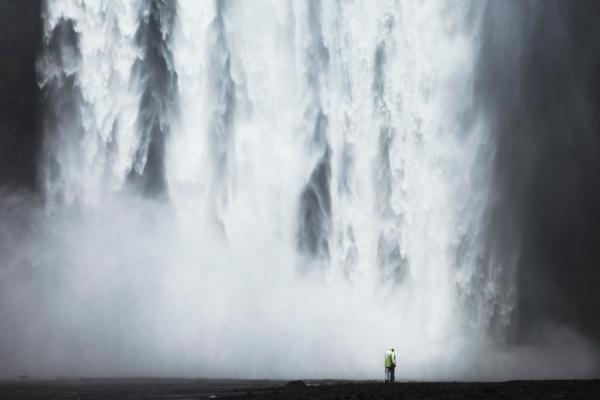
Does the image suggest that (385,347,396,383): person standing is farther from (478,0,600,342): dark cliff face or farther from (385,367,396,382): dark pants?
(478,0,600,342): dark cliff face

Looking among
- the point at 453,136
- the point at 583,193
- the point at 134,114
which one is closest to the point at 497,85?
the point at 453,136

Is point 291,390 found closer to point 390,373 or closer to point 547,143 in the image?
point 390,373

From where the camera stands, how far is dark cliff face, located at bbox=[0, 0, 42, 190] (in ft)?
194

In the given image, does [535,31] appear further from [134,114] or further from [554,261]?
[134,114]

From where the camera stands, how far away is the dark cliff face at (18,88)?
5916 centimetres

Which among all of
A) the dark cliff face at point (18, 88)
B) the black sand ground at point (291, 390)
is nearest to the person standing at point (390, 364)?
the black sand ground at point (291, 390)

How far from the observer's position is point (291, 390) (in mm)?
34562

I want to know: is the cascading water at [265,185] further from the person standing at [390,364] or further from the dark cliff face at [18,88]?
the person standing at [390,364]

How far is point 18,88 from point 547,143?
32.9 meters

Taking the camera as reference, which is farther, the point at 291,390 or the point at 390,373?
the point at 390,373

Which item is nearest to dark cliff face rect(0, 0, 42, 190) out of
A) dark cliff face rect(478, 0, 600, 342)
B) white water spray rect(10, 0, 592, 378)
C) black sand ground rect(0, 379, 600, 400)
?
white water spray rect(10, 0, 592, 378)

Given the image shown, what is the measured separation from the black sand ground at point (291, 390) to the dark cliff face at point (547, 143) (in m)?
16.5

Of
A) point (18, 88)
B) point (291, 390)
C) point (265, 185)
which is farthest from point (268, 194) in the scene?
point (291, 390)

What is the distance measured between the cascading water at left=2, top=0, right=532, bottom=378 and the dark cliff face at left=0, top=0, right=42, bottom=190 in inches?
234
